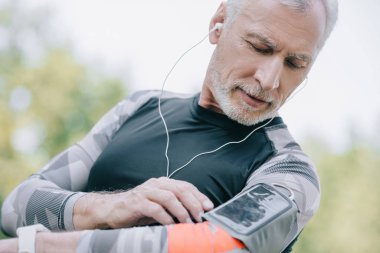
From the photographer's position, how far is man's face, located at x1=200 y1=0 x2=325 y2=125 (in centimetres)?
170

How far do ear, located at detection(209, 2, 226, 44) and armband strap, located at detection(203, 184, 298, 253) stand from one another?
37.1 inches

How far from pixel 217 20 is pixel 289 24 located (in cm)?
50

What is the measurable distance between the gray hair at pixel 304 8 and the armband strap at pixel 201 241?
0.95 m

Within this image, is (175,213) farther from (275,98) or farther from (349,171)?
(349,171)

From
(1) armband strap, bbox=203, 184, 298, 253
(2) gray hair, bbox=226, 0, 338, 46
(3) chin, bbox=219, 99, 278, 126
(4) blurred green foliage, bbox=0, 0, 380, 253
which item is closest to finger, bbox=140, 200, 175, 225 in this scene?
(1) armband strap, bbox=203, 184, 298, 253

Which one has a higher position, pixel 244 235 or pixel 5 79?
pixel 244 235

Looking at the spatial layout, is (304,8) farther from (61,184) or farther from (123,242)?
(61,184)

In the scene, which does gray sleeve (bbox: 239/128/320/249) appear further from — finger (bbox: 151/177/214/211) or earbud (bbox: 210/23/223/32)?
earbud (bbox: 210/23/223/32)

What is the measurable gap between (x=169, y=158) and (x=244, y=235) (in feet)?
2.16

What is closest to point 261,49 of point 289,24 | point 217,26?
point 289,24

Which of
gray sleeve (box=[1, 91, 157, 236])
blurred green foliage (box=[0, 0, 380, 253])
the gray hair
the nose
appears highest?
the gray hair

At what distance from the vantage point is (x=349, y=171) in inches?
979

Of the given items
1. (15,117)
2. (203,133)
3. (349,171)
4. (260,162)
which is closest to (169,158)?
(203,133)

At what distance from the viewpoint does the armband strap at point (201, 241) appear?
1185 mm
